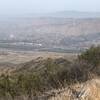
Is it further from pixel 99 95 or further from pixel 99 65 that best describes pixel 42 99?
pixel 99 65

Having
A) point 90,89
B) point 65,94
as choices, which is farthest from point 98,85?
point 65,94

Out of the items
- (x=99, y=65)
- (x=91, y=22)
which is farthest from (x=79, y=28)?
(x=99, y=65)

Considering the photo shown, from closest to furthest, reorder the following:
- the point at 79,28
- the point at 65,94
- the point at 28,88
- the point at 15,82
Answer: the point at 65,94 < the point at 28,88 < the point at 15,82 < the point at 79,28

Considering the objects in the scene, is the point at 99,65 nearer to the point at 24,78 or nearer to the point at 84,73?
the point at 84,73

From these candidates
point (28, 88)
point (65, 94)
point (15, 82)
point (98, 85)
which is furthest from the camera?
point (15, 82)

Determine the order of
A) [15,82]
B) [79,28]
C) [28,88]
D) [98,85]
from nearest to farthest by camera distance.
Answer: [98,85]
[28,88]
[15,82]
[79,28]

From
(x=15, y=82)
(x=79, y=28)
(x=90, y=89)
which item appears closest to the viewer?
(x=90, y=89)

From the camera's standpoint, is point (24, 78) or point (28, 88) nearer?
point (28, 88)

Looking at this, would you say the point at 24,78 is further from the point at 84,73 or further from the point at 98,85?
the point at 98,85

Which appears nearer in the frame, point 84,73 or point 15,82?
point 84,73
